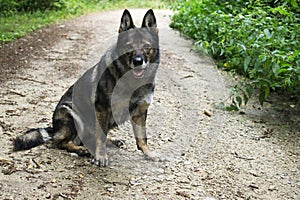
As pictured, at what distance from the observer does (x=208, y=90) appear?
666 cm

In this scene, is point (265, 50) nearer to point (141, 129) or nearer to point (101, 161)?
point (141, 129)

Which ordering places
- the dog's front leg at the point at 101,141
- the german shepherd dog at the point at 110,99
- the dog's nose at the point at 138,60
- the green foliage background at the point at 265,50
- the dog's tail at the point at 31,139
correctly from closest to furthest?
the dog's nose at the point at 138,60 < the german shepherd dog at the point at 110,99 < the dog's front leg at the point at 101,141 < the dog's tail at the point at 31,139 < the green foliage background at the point at 265,50

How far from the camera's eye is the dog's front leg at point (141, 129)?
4207 millimetres

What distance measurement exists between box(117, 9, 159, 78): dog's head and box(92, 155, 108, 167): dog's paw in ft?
3.00

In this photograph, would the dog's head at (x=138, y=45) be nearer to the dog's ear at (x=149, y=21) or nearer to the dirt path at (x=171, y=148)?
the dog's ear at (x=149, y=21)

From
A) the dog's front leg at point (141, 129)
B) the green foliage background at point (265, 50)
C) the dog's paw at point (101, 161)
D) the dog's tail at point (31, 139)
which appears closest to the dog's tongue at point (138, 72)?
the dog's front leg at point (141, 129)

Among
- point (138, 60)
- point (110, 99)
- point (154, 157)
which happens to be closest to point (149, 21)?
point (138, 60)

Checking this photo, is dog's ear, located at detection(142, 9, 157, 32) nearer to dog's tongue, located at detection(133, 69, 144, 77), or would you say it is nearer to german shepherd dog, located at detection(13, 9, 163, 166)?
german shepherd dog, located at detection(13, 9, 163, 166)

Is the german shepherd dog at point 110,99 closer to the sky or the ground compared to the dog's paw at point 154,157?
closer to the sky

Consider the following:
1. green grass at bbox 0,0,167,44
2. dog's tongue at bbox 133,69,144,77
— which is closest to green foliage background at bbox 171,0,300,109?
dog's tongue at bbox 133,69,144,77

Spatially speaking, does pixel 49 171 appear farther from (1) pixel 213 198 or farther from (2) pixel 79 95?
(1) pixel 213 198

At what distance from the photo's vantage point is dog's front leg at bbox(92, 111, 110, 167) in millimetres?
4000

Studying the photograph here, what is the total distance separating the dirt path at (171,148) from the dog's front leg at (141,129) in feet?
0.31

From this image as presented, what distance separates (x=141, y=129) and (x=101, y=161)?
1.91 feet
